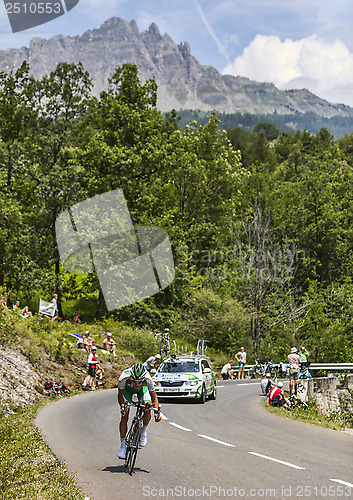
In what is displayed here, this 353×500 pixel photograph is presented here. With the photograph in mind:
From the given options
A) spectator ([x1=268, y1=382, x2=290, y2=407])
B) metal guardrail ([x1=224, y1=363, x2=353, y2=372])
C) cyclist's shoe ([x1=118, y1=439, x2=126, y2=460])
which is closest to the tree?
metal guardrail ([x1=224, y1=363, x2=353, y2=372])

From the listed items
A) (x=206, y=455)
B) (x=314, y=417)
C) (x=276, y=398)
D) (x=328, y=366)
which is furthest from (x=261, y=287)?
(x=206, y=455)

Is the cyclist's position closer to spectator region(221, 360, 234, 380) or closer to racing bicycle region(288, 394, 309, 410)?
racing bicycle region(288, 394, 309, 410)

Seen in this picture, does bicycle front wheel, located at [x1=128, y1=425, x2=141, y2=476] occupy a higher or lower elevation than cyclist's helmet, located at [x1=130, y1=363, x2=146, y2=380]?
lower

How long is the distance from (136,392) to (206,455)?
241cm

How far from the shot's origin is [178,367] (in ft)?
69.1

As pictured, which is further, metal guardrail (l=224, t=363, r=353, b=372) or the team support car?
metal guardrail (l=224, t=363, r=353, b=372)

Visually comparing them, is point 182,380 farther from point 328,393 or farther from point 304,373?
point 328,393

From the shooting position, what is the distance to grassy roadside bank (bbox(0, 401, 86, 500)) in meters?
7.05

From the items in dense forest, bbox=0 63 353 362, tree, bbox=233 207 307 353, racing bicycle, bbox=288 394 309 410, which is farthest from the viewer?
tree, bbox=233 207 307 353

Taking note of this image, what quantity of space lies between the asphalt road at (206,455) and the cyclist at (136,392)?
0.60 m

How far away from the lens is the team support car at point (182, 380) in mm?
20500

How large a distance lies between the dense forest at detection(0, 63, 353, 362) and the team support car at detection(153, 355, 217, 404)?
20417 millimetres

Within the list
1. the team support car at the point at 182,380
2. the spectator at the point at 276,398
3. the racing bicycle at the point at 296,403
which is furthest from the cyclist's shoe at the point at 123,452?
the racing bicycle at the point at 296,403

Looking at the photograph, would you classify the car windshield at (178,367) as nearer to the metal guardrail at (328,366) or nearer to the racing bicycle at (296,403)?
the racing bicycle at (296,403)
